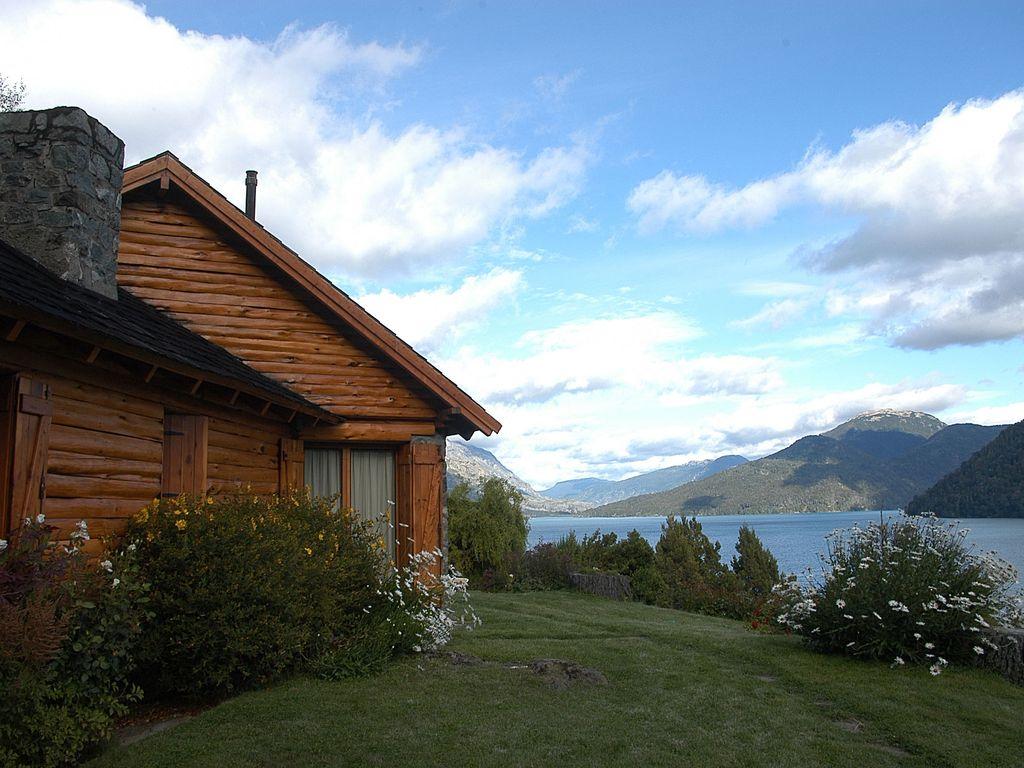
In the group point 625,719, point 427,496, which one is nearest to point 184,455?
point 427,496

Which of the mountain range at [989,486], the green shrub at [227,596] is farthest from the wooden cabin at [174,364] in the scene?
the mountain range at [989,486]

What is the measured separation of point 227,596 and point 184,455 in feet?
7.78

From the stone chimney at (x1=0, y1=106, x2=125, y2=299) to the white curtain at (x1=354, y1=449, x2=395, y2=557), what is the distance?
434 centimetres

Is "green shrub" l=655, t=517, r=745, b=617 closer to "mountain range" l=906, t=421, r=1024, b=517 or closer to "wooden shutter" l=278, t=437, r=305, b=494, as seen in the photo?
"wooden shutter" l=278, t=437, r=305, b=494

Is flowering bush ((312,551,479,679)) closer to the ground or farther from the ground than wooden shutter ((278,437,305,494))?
closer to the ground

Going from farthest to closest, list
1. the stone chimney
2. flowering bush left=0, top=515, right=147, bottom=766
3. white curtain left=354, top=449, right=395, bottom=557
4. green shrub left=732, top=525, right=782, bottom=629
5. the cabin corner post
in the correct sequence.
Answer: green shrub left=732, top=525, right=782, bottom=629
white curtain left=354, top=449, right=395, bottom=557
the cabin corner post
the stone chimney
flowering bush left=0, top=515, right=147, bottom=766

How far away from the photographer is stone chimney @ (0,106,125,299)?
856 cm

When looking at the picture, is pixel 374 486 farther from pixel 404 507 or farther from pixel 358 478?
pixel 404 507

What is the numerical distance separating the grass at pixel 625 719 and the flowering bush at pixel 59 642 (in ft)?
1.41

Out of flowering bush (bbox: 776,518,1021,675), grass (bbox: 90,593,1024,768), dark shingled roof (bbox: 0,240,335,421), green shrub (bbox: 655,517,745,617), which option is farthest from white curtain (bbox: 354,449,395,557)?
green shrub (bbox: 655,517,745,617)

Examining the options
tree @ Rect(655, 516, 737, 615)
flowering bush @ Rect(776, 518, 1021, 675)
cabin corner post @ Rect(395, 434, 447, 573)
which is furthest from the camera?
tree @ Rect(655, 516, 737, 615)

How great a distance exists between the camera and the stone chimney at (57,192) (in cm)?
856

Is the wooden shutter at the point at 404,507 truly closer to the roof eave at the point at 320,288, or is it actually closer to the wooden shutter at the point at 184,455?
the roof eave at the point at 320,288

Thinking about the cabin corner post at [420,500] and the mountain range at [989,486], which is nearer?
the cabin corner post at [420,500]
